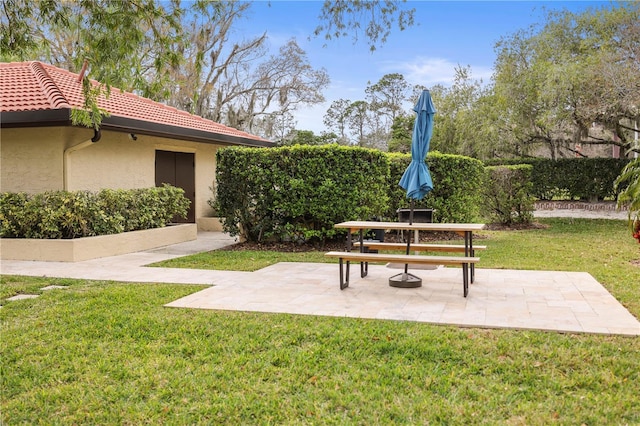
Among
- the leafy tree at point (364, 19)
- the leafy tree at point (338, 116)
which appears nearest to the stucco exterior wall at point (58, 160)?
the leafy tree at point (364, 19)

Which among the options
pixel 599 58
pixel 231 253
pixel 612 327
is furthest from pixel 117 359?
pixel 599 58

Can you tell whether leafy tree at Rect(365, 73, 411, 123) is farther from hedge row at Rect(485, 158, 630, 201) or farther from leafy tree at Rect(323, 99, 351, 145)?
hedge row at Rect(485, 158, 630, 201)

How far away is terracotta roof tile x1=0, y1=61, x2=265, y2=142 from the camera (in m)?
10.9

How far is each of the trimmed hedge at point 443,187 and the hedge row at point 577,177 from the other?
9214mm

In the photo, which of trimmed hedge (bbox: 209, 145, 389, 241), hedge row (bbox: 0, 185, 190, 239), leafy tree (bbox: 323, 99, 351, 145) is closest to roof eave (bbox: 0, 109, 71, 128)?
hedge row (bbox: 0, 185, 190, 239)

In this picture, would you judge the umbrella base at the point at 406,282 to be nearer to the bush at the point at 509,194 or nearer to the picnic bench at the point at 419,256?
the picnic bench at the point at 419,256

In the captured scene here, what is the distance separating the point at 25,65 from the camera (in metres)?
14.6

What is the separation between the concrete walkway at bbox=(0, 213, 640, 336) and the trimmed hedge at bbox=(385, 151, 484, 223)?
438 centimetres

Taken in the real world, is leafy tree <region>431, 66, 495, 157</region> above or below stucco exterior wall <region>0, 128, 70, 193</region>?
above

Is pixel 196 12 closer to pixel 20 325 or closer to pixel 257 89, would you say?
pixel 20 325

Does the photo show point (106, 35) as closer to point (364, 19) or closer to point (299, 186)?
point (364, 19)

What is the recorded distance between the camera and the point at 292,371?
417 cm

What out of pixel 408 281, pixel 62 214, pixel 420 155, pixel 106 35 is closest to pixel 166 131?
pixel 62 214

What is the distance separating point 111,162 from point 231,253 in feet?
13.3
